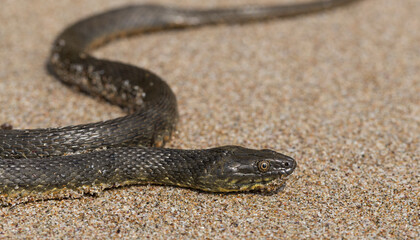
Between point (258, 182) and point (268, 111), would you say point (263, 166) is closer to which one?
point (258, 182)

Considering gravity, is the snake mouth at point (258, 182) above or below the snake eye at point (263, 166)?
below

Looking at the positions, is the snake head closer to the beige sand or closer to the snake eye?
the snake eye

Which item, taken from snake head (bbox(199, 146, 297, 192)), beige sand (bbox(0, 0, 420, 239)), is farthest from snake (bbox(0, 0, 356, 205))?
beige sand (bbox(0, 0, 420, 239))

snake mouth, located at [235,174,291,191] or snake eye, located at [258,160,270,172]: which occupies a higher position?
snake eye, located at [258,160,270,172]

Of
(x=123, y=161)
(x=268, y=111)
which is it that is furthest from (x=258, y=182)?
(x=268, y=111)

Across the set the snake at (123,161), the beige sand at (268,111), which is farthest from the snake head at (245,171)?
the beige sand at (268,111)

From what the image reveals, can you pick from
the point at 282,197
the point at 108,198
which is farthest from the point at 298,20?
the point at 108,198

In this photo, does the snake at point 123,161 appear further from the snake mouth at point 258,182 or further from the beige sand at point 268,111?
the beige sand at point 268,111

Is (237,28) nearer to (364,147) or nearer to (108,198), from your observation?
(364,147)
